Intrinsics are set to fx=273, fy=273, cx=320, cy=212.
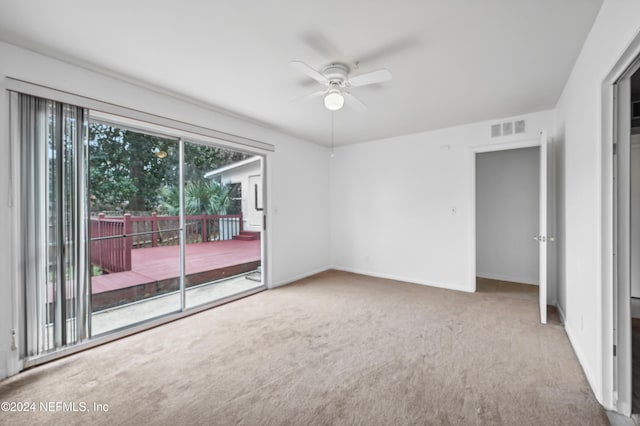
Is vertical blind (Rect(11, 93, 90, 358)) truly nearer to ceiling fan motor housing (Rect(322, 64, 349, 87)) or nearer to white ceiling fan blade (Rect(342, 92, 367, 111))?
ceiling fan motor housing (Rect(322, 64, 349, 87))

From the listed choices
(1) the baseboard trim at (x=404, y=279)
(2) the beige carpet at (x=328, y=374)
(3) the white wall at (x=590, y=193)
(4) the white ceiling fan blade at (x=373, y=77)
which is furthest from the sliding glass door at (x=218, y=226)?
(3) the white wall at (x=590, y=193)

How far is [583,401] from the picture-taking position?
1.78 m

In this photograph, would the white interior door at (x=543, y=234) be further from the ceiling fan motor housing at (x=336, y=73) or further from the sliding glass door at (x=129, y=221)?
the sliding glass door at (x=129, y=221)

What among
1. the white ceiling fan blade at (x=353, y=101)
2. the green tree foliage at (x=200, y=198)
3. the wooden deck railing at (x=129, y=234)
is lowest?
the wooden deck railing at (x=129, y=234)

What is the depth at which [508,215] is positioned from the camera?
15.4 ft

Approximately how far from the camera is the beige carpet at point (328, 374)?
171cm

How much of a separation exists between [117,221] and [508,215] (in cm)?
569

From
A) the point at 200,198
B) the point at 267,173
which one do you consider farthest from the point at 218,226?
the point at 267,173

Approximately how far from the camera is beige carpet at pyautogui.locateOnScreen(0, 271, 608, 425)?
171 centimetres

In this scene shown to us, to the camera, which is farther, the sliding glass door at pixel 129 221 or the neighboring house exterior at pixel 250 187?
the neighboring house exterior at pixel 250 187

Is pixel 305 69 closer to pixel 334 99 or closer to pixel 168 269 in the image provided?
pixel 334 99

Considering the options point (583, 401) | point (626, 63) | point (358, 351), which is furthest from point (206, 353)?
point (626, 63)

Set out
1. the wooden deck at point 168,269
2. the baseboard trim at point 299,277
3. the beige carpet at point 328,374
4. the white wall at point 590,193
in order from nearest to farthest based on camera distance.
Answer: the white wall at point 590,193, the beige carpet at point 328,374, the wooden deck at point 168,269, the baseboard trim at point 299,277

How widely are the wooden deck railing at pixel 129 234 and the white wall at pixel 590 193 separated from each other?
3.93 meters
